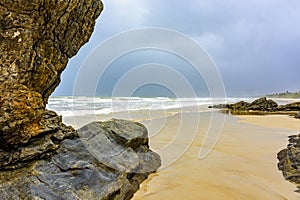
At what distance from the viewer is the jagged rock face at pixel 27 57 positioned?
3.26m

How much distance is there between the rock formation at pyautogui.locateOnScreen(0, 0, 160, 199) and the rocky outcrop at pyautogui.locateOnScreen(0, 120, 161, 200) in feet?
0.04

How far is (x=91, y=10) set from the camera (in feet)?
15.7

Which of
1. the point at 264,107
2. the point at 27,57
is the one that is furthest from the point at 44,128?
the point at 264,107

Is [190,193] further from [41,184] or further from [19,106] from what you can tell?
[19,106]

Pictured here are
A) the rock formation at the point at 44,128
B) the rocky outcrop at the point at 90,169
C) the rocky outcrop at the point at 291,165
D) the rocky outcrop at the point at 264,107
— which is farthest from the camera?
the rocky outcrop at the point at 264,107

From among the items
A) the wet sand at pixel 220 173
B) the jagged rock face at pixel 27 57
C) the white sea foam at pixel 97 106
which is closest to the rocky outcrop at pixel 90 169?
the wet sand at pixel 220 173

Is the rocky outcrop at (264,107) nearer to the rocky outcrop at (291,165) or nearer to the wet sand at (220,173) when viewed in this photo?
the wet sand at (220,173)

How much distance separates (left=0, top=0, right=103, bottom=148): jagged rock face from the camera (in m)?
3.26

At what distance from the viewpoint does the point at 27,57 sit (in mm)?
3508

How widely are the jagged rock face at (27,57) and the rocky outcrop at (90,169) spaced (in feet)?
1.91

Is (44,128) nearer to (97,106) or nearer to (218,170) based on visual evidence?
(218,170)

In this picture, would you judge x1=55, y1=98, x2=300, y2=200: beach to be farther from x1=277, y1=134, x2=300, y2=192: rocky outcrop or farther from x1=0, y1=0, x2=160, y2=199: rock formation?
x1=0, y1=0, x2=160, y2=199: rock formation

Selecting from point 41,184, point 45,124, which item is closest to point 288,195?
point 41,184

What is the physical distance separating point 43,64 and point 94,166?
1957 millimetres
